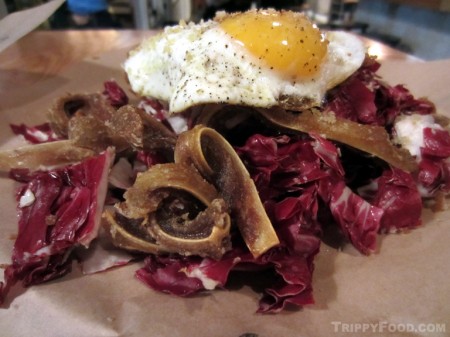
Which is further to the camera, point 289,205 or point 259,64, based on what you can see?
point 259,64

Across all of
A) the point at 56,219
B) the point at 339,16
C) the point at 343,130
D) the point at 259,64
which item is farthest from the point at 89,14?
the point at 343,130

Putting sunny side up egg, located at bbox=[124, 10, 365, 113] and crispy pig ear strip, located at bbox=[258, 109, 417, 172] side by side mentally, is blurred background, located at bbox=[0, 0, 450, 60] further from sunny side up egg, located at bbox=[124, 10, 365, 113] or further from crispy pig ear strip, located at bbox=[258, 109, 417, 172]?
crispy pig ear strip, located at bbox=[258, 109, 417, 172]

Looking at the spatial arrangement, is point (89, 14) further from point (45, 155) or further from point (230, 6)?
point (45, 155)

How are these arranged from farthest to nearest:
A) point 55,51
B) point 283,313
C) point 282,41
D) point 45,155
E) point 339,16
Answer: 1. point 339,16
2. point 55,51
3. point 45,155
4. point 282,41
5. point 283,313

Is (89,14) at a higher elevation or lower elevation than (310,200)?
lower

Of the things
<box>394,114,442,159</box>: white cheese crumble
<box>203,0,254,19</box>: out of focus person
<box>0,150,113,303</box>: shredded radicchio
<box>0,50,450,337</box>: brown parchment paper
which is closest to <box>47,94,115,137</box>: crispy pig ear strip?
<box>0,150,113,303</box>: shredded radicchio

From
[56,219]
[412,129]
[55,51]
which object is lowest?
[55,51]

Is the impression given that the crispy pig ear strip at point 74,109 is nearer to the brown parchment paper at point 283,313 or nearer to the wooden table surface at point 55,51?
the brown parchment paper at point 283,313

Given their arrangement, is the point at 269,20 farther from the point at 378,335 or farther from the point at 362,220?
the point at 378,335

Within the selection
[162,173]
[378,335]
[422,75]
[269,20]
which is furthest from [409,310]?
[422,75]
